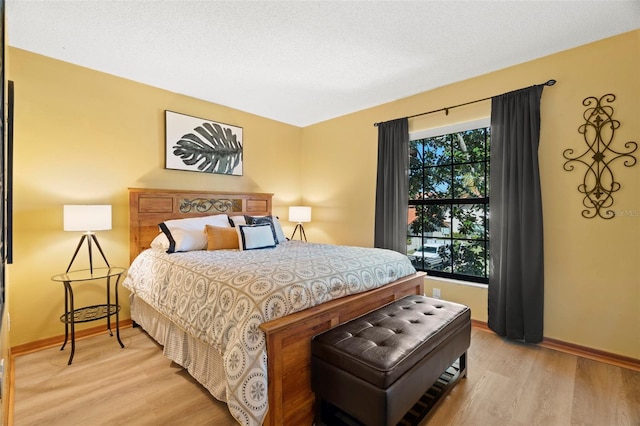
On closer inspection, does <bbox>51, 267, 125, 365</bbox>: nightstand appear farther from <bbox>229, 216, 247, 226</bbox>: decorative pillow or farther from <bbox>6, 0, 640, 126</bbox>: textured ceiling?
<bbox>6, 0, 640, 126</bbox>: textured ceiling

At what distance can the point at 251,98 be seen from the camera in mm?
3734

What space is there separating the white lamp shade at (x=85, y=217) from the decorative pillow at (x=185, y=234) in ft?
1.62

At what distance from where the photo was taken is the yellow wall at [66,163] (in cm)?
262

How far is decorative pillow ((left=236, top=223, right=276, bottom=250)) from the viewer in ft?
10.1

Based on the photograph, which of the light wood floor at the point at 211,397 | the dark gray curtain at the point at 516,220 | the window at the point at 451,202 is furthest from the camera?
the window at the point at 451,202

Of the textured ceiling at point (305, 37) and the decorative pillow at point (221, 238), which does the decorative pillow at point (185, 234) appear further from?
the textured ceiling at point (305, 37)

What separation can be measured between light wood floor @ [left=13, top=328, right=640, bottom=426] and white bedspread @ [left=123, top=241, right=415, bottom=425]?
0.44m

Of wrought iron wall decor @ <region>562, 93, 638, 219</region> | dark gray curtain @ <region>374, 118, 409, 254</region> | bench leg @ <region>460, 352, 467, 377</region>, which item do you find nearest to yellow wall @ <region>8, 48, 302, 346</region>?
dark gray curtain @ <region>374, 118, 409, 254</region>

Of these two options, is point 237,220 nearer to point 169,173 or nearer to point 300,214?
point 169,173

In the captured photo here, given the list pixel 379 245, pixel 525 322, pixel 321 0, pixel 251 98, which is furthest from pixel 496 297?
pixel 251 98

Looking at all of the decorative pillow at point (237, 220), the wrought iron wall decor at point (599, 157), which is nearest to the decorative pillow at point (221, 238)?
the decorative pillow at point (237, 220)

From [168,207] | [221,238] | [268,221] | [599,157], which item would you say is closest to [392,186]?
[268,221]

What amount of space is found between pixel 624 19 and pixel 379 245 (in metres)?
2.82

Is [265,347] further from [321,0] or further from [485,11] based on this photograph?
[485,11]
